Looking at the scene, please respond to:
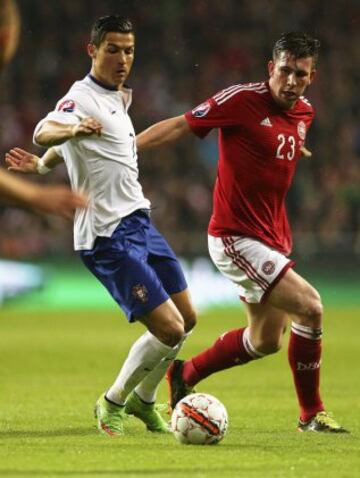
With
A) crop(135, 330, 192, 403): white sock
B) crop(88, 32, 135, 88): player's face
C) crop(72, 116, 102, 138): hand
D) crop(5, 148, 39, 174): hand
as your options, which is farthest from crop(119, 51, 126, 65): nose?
crop(135, 330, 192, 403): white sock

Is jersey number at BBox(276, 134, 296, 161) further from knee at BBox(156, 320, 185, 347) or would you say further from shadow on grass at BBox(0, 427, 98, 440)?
shadow on grass at BBox(0, 427, 98, 440)

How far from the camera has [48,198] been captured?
4980 mm

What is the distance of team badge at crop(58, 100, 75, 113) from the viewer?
7410 millimetres

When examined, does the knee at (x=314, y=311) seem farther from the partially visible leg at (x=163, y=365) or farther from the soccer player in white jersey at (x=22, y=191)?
the soccer player in white jersey at (x=22, y=191)

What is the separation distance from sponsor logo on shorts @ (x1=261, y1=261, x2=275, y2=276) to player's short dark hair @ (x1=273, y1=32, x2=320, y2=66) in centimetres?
131

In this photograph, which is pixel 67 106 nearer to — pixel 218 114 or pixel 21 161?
pixel 21 161

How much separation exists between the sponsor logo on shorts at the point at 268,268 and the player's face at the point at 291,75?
106cm

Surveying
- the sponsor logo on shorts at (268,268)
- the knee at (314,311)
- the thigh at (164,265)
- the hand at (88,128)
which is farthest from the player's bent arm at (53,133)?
the knee at (314,311)

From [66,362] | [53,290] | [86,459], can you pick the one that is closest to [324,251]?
[53,290]

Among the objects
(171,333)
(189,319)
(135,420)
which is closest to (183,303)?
(189,319)

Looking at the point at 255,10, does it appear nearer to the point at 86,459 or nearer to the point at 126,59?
the point at 126,59

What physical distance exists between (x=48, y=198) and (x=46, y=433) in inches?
120

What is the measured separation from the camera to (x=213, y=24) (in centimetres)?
2622

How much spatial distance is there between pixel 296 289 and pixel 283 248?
49cm
